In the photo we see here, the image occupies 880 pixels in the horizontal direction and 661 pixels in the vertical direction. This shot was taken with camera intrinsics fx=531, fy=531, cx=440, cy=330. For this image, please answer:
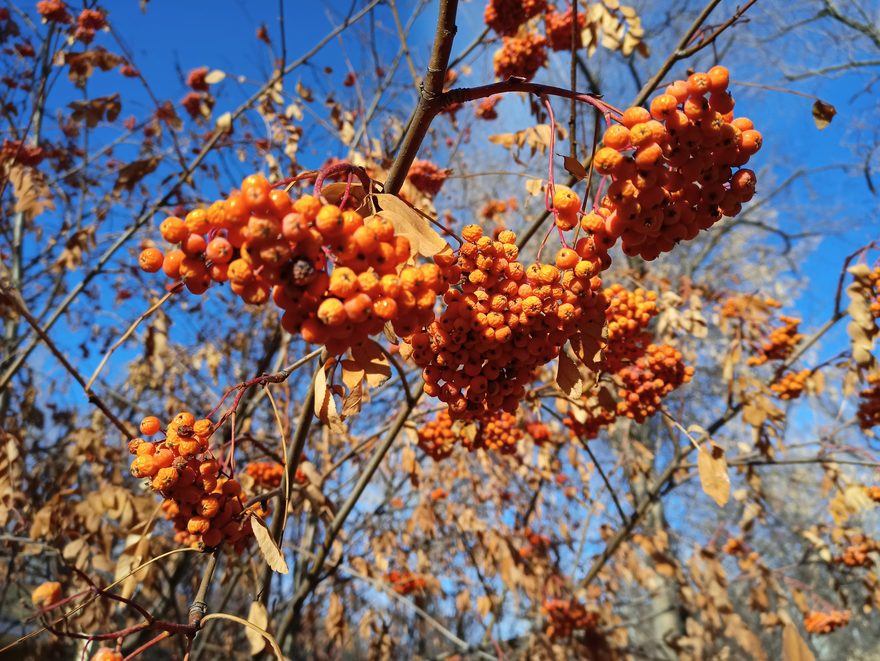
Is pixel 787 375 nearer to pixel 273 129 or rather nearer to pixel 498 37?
pixel 498 37

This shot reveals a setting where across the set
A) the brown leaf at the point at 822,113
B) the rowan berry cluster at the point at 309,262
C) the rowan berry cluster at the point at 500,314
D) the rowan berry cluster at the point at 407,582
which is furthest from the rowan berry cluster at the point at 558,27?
the rowan berry cluster at the point at 407,582

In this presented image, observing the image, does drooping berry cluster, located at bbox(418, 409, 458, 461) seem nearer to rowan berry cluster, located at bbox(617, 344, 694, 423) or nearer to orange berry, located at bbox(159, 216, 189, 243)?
rowan berry cluster, located at bbox(617, 344, 694, 423)

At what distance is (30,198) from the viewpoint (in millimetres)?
3297

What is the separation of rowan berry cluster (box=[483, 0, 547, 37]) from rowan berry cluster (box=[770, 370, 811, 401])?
2834 millimetres

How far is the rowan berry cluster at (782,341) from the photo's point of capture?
338 centimetres

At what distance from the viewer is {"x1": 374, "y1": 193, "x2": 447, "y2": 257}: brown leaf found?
1026 millimetres

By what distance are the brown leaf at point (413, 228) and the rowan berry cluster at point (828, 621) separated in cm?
567

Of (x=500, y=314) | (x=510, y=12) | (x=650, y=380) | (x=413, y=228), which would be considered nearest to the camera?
(x=413, y=228)

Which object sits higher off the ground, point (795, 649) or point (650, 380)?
point (650, 380)

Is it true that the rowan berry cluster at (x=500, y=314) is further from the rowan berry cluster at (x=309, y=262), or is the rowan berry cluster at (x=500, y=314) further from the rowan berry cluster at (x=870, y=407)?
the rowan berry cluster at (x=870, y=407)

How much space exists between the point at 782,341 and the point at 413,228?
3280 millimetres

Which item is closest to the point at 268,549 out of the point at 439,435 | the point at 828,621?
the point at 439,435

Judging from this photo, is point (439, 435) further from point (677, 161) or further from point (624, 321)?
point (677, 161)

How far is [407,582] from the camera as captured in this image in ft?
15.1
